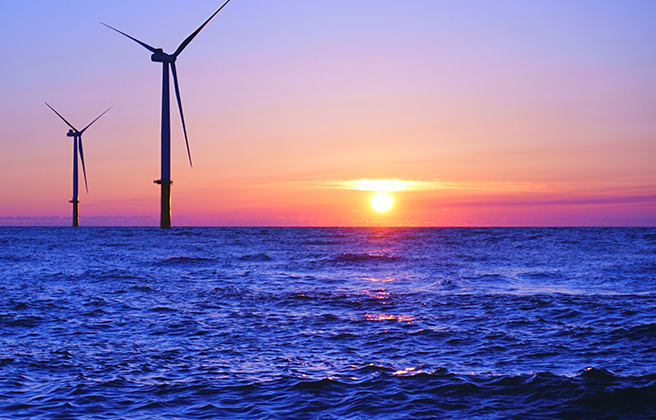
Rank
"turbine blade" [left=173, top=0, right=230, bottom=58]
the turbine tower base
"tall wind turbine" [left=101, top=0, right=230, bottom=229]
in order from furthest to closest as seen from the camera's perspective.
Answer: the turbine tower base → "tall wind turbine" [left=101, top=0, right=230, bottom=229] → "turbine blade" [left=173, top=0, right=230, bottom=58]

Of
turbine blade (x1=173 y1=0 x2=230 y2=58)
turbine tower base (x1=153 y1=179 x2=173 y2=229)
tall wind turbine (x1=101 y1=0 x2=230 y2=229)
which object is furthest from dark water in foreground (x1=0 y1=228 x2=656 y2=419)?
turbine tower base (x1=153 y1=179 x2=173 y2=229)

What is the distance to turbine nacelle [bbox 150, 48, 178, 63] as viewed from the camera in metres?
81.8

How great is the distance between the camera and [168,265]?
1758 inches

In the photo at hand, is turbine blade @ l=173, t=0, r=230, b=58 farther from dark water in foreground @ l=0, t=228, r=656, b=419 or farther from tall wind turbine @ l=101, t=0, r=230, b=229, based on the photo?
dark water in foreground @ l=0, t=228, r=656, b=419

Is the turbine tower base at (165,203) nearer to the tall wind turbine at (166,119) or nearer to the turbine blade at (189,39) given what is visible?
the tall wind turbine at (166,119)

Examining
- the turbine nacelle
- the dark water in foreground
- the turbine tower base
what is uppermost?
the turbine nacelle

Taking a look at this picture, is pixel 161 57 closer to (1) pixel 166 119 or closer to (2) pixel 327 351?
(1) pixel 166 119

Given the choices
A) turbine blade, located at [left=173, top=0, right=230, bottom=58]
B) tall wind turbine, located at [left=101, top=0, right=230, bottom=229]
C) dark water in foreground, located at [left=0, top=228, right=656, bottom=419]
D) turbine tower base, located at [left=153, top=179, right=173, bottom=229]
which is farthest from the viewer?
turbine tower base, located at [left=153, top=179, right=173, bottom=229]

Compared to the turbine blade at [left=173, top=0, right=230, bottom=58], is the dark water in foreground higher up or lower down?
lower down

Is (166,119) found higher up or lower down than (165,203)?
higher up

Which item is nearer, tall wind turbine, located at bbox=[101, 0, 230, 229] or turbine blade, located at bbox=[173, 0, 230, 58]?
turbine blade, located at bbox=[173, 0, 230, 58]

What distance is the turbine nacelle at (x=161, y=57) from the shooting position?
81750 millimetres

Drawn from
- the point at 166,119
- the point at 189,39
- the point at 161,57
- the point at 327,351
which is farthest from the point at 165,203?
the point at 327,351

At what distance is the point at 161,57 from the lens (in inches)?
3258
